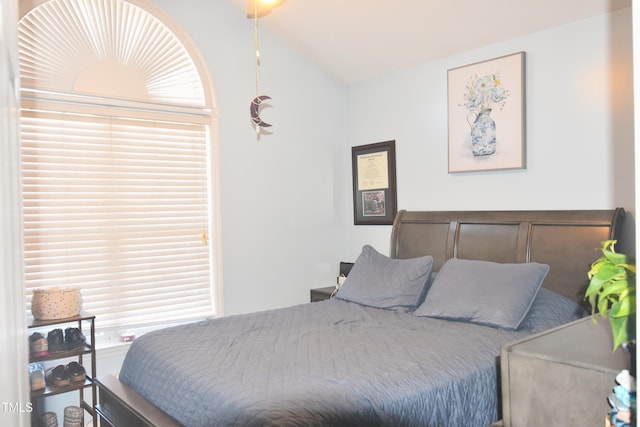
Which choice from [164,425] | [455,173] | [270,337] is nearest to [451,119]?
[455,173]

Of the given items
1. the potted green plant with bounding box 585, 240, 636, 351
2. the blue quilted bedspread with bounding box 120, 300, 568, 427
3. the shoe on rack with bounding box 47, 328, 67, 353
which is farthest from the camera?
the shoe on rack with bounding box 47, 328, 67, 353

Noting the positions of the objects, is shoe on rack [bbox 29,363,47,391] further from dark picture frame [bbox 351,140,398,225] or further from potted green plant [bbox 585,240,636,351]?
potted green plant [bbox 585,240,636,351]

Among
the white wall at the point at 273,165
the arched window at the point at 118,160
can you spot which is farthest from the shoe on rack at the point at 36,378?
the white wall at the point at 273,165

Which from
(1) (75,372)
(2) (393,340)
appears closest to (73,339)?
(1) (75,372)

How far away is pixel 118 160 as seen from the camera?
11.1 ft

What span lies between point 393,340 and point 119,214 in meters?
2.12

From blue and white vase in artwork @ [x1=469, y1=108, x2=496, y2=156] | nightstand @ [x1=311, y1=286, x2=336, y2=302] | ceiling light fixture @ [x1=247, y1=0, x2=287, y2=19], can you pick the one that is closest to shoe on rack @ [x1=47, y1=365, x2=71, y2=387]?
nightstand @ [x1=311, y1=286, x2=336, y2=302]

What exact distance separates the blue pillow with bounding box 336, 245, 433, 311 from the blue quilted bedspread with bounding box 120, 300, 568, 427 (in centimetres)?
27

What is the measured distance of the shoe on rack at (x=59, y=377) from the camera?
2.82m

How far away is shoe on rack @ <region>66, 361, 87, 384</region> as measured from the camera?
2877 millimetres

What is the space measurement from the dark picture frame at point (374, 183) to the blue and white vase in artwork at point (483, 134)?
0.77 m

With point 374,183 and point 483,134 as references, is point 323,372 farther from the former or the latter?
point 374,183

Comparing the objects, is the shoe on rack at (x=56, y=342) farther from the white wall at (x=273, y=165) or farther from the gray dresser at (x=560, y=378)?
the gray dresser at (x=560, y=378)

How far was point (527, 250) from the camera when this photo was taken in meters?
3.04
